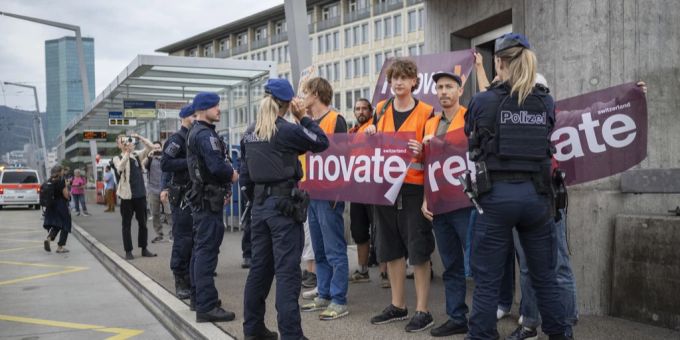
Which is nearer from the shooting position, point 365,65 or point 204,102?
point 204,102

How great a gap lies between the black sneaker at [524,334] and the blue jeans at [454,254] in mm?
412

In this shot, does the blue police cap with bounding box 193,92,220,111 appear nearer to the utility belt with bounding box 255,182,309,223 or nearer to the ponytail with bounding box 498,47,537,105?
the utility belt with bounding box 255,182,309,223

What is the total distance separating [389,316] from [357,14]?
68577 millimetres

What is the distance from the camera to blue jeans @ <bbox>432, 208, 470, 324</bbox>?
4.99 meters

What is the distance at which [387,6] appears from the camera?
67.8 metres

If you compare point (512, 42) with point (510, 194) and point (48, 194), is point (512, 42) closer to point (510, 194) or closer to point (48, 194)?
point (510, 194)

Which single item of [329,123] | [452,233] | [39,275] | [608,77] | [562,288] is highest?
[608,77]

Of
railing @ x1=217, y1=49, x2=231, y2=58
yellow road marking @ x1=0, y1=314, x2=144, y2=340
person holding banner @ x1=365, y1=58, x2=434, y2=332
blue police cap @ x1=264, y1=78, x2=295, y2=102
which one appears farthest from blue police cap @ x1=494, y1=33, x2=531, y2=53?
railing @ x1=217, y1=49, x2=231, y2=58

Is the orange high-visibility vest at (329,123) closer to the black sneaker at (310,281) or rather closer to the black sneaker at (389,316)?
the black sneaker at (389,316)

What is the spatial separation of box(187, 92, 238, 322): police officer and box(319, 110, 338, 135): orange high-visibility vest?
0.97 m

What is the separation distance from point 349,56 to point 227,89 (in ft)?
182

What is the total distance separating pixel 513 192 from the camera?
3949mm

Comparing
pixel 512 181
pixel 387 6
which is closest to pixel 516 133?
pixel 512 181

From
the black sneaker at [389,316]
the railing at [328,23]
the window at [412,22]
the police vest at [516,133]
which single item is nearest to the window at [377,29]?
the window at [412,22]
